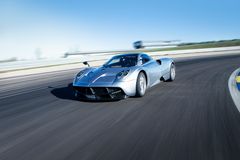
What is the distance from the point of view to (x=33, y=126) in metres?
4.21

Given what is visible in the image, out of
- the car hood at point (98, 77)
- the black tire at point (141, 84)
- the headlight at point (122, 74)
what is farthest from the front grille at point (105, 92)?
the black tire at point (141, 84)

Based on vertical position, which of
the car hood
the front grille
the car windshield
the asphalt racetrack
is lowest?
the asphalt racetrack

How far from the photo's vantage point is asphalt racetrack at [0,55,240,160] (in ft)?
9.89

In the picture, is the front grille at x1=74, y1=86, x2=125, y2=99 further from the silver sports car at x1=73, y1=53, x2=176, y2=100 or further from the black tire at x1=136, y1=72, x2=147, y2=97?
the black tire at x1=136, y1=72, x2=147, y2=97

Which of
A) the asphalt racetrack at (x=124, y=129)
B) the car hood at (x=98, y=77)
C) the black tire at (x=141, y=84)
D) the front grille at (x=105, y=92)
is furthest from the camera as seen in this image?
the black tire at (x=141, y=84)

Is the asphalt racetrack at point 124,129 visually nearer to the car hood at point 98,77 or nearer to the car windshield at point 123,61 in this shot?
the car hood at point 98,77

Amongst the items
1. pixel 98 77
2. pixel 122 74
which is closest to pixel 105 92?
pixel 98 77

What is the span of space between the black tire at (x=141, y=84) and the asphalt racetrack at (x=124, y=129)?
21 centimetres

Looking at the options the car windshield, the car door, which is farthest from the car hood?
the car door

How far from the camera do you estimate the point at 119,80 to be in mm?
5832

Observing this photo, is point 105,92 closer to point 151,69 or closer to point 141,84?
point 141,84

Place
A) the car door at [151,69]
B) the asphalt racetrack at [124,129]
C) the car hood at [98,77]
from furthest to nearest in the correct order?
the car door at [151,69]
the car hood at [98,77]
the asphalt racetrack at [124,129]

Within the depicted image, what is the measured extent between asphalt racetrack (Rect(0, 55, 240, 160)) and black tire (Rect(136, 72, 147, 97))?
8.3 inches

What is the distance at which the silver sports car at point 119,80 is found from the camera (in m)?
5.73
